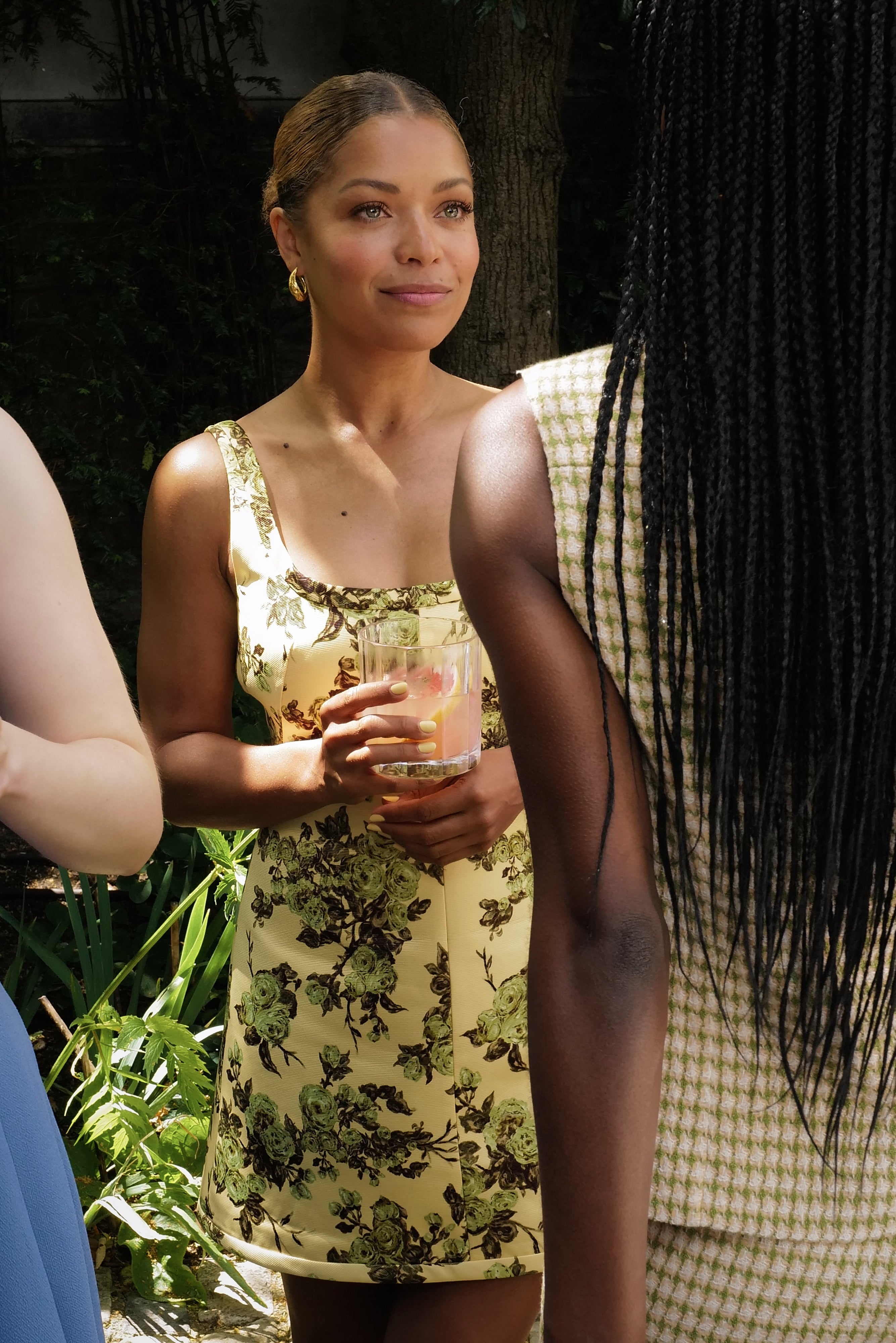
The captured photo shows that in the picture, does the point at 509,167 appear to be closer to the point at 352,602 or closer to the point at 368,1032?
the point at 352,602

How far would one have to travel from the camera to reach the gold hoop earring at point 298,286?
2.14m

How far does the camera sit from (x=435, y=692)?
66.4 inches

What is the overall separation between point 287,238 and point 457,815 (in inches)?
36.8

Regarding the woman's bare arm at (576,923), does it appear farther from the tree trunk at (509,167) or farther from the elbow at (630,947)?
the tree trunk at (509,167)

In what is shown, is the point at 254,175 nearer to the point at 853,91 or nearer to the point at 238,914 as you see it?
the point at 238,914

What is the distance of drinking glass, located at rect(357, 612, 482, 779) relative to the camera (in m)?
1.68

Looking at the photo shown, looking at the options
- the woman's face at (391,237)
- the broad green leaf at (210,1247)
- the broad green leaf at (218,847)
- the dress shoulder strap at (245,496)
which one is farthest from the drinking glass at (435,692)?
the broad green leaf at (210,1247)

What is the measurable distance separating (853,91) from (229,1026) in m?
1.59

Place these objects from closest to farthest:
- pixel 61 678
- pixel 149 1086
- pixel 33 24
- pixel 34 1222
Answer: pixel 34 1222
pixel 61 678
pixel 149 1086
pixel 33 24

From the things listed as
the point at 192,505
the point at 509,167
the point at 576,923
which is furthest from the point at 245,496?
the point at 509,167

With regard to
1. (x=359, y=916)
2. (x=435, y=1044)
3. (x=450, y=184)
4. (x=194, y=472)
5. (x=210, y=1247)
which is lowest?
(x=210, y=1247)

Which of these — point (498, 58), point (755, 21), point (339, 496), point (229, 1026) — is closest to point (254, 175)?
point (498, 58)

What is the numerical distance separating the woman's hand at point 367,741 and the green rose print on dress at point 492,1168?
42cm

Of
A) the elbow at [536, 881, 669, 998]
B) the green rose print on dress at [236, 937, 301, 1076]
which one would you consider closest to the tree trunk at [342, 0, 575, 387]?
the green rose print on dress at [236, 937, 301, 1076]
